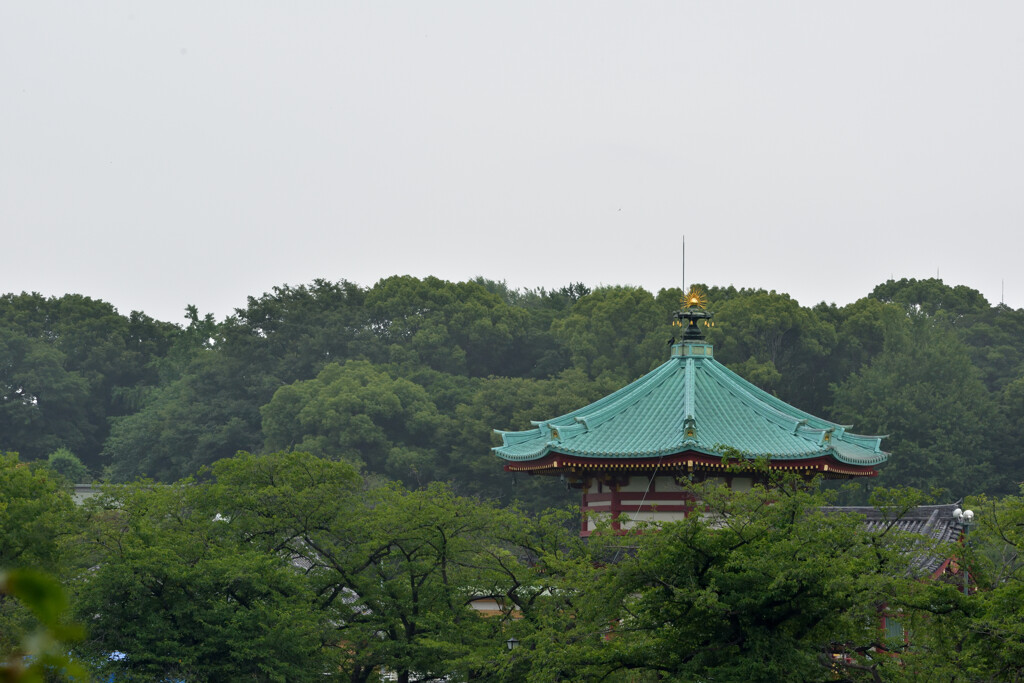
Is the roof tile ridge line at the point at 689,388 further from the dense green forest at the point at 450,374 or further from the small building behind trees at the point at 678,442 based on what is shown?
the dense green forest at the point at 450,374

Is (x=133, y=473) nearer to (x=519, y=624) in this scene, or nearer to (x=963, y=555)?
(x=519, y=624)

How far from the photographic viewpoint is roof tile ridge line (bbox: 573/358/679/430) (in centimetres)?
2498

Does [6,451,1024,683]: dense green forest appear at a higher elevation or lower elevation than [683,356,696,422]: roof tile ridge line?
lower

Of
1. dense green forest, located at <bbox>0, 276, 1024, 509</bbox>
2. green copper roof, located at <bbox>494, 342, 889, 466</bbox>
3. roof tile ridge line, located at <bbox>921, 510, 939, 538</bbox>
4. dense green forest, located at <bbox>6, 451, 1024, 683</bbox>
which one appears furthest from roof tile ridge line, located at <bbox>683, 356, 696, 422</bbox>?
dense green forest, located at <bbox>0, 276, 1024, 509</bbox>

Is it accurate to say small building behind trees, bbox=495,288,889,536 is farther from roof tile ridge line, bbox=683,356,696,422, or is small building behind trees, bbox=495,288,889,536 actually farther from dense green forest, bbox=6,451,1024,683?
dense green forest, bbox=6,451,1024,683

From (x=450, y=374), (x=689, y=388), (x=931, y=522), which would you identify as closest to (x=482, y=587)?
(x=689, y=388)

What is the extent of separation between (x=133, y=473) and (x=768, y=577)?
56.1m

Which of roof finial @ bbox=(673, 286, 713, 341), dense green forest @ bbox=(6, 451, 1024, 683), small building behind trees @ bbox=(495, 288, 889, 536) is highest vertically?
roof finial @ bbox=(673, 286, 713, 341)

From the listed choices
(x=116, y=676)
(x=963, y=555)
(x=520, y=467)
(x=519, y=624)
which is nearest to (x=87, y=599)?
(x=116, y=676)

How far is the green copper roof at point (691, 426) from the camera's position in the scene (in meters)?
23.6

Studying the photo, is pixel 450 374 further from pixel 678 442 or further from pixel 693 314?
pixel 678 442

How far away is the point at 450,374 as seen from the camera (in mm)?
66938

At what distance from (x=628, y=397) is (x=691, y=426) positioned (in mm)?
2346

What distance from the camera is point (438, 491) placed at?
22.8 metres
